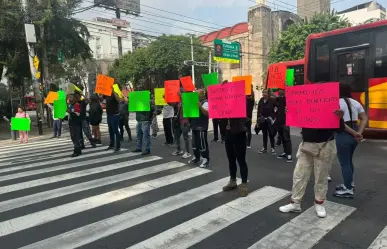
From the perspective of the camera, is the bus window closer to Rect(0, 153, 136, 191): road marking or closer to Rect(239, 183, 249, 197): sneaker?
Rect(239, 183, 249, 197): sneaker

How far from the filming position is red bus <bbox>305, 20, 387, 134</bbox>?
9602 millimetres

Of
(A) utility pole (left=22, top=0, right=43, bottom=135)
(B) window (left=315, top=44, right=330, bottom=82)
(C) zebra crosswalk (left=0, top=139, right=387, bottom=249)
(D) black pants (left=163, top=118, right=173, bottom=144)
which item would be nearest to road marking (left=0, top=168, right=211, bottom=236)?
(C) zebra crosswalk (left=0, top=139, right=387, bottom=249)

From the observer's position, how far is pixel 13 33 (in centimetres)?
1853

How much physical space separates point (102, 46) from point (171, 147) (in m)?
64.8

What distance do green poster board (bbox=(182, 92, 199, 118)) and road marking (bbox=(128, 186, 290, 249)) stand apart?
2.39 metres

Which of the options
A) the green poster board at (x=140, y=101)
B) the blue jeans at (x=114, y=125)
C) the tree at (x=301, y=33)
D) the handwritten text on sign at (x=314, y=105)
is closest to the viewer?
the handwritten text on sign at (x=314, y=105)

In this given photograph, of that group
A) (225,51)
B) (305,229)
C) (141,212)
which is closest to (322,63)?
(305,229)

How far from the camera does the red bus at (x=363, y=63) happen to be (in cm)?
960

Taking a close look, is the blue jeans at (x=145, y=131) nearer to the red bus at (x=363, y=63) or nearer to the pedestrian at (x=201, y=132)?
the pedestrian at (x=201, y=132)

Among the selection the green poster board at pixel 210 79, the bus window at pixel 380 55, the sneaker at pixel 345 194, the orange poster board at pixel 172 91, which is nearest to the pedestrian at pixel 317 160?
the sneaker at pixel 345 194

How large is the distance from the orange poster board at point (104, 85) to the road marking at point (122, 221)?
466 centimetres

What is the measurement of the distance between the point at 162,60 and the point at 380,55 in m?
36.9

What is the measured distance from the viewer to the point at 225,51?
103 ft

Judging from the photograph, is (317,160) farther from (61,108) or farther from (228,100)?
(61,108)
